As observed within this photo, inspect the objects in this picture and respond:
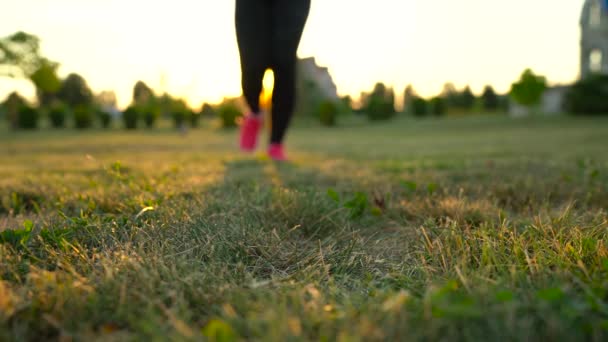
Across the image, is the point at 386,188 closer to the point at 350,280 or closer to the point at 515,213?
the point at 515,213

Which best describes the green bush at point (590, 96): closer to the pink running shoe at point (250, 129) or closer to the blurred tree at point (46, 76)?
the pink running shoe at point (250, 129)

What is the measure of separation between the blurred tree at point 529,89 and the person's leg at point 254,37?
37800 millimetres

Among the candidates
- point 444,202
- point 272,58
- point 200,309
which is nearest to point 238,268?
point 200,309

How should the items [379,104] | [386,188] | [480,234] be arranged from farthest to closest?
[379,104]
[386,188]
[480,234]

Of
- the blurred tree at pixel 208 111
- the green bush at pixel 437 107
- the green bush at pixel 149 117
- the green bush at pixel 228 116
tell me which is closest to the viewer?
the green bush at pixel 228 116

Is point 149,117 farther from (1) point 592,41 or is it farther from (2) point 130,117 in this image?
(1) point 592,41

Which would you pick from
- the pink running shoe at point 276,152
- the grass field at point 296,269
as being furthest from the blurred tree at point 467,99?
the grass field at point 296,269

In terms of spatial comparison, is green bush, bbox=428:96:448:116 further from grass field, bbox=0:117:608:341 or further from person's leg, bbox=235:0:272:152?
grass field, bbox=0:117:608:341

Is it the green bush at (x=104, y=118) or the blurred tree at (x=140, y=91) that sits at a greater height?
the blurred tree at (x=140, y=91)

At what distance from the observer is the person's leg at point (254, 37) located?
2.65 metres

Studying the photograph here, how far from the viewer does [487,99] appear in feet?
163

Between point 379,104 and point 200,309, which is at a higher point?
point 379,104

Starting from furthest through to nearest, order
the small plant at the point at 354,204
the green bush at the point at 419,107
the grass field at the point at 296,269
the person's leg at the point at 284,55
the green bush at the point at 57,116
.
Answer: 1. the green bush at the point at 419,107
2. the green bush at the point at 57,116
3. the person's leg at the point at 284,55
4. the small plant at the point at 354,204
5. the grass field at the point at 296,269

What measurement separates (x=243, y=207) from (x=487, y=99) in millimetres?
53586
